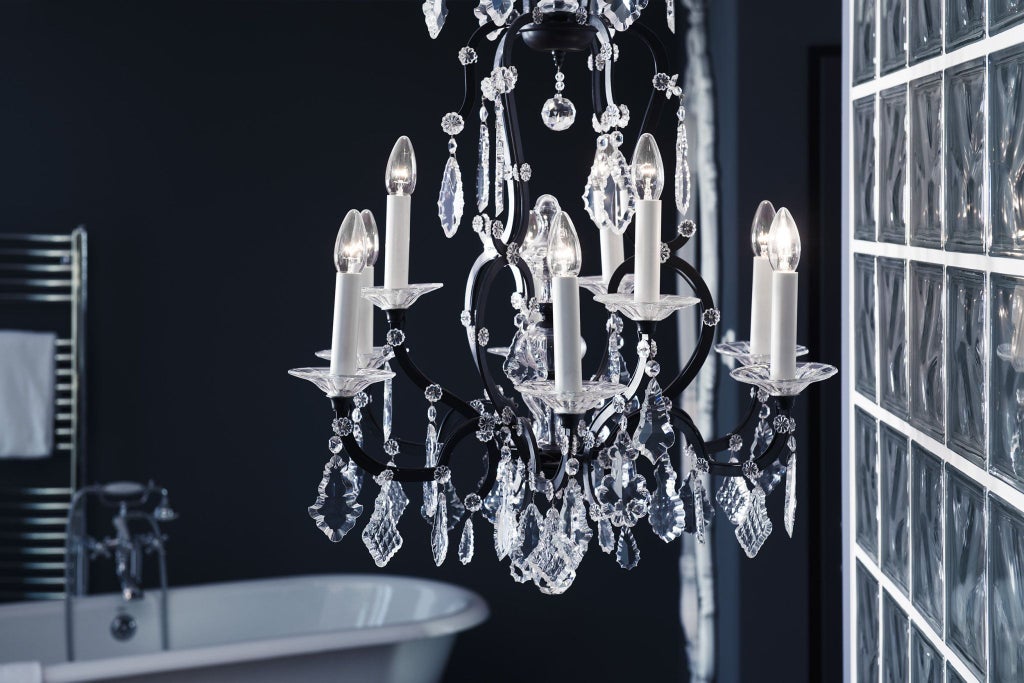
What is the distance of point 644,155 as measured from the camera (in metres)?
1.11

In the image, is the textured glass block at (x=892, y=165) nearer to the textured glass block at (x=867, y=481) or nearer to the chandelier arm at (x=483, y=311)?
the textured glass block at (x=867, y=481)

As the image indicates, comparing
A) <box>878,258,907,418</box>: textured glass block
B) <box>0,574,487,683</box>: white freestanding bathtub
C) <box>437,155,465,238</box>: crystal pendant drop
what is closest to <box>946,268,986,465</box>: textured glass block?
<box>878,258,907,418</box>: textured glass block

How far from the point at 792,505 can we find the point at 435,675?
85.9 inches

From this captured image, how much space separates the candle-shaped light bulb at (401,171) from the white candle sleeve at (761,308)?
A: 15.8 inches

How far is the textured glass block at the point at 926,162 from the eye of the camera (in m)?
1.27

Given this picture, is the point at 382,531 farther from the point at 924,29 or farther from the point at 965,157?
the point at 924,29

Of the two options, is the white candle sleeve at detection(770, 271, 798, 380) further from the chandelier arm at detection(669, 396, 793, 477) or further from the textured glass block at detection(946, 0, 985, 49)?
the textured glass block at detection(946, 0, 985, 49)

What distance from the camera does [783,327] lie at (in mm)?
1045

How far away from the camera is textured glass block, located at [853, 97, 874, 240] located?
5.03 feet

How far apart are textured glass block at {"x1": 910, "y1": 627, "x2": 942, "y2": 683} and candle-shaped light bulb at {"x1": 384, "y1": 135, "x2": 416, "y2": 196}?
2.84 ft

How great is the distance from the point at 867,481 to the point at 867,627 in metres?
0.23

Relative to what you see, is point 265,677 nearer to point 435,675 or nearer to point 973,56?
point 435,675

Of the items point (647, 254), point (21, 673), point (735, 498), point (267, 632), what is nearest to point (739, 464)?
point (735, 498)

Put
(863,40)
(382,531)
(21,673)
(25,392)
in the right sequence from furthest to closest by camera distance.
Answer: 1. (25,392)
2. (21,673)
3. (863,40)
4. (382,531)
